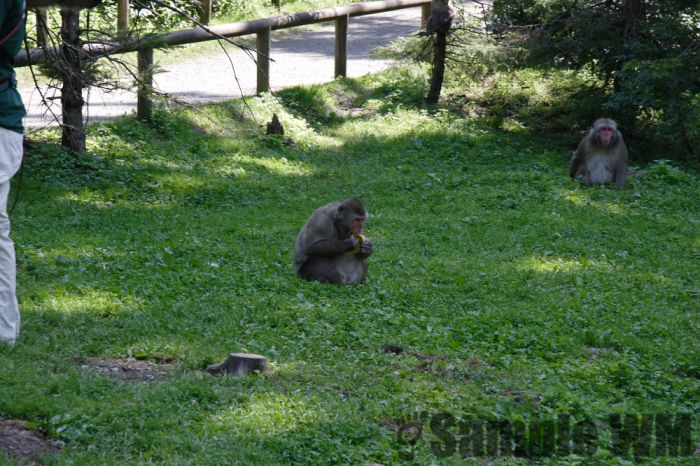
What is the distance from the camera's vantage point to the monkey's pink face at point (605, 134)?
16625 millimetres

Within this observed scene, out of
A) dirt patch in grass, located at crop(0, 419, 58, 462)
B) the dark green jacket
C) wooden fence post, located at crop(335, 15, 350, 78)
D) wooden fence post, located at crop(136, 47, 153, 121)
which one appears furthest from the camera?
wooden fence post, located at crop(335, 15, 350, 78)

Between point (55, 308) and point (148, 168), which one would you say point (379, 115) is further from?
point (55, 308)

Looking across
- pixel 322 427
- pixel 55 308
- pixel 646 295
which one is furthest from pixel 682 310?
pixel 55 308

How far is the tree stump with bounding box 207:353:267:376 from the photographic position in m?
6.88

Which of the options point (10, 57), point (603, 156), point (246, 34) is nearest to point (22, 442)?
point (10, 57)

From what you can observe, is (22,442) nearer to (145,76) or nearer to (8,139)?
(8,139)

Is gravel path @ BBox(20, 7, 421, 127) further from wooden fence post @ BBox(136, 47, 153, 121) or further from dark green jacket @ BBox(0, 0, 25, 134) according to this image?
dark green jacket @ BBox(0, 0, 25, 134)

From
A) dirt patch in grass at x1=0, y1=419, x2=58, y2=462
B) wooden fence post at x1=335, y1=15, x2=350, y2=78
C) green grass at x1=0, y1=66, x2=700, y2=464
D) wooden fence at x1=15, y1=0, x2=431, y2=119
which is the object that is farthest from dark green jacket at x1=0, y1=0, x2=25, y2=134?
wooden fence post at x1=335, y1=15, x2=350, y2=78

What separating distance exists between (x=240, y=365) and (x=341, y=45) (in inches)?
611

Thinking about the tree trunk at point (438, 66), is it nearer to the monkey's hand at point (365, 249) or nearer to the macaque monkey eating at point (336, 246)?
the macaque monkey eating at point (336, 246)

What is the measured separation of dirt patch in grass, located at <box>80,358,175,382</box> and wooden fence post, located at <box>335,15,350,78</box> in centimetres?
1513

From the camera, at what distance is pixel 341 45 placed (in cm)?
2144

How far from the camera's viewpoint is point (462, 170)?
58.4ft

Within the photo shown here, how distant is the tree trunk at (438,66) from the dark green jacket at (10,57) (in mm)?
14214
